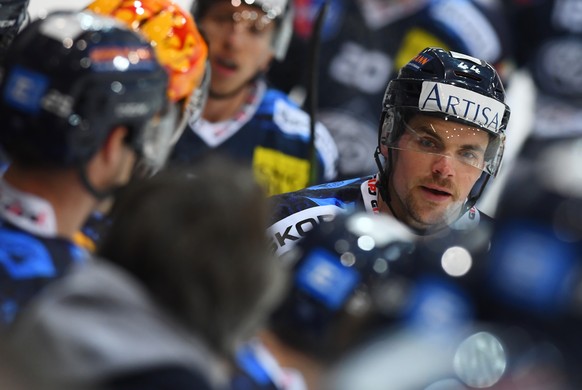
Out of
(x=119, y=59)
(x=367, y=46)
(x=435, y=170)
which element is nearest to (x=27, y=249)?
(x=119, y=59)

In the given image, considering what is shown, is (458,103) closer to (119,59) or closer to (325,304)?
(119,59)

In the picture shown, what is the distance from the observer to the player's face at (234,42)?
4.93m

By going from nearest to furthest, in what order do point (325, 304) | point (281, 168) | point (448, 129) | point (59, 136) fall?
point (325, 304), point (59, 136), point (448, 129), point (281, 168)

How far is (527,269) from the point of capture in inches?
69.1

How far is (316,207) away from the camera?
374 cm

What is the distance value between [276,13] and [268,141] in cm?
43

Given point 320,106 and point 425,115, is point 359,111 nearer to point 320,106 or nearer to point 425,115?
point 320,106

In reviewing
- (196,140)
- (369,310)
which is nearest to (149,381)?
(369,310)

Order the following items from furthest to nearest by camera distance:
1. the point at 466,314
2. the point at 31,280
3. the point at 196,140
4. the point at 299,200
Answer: the point at 196,140
the point at 299,200
the point at 31,280
the point at 466,314

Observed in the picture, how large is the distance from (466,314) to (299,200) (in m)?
1.91

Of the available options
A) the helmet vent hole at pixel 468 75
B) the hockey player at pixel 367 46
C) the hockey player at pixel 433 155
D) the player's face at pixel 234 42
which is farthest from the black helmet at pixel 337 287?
the hockey player at pixel 367 46

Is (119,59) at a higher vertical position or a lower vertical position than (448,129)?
higher

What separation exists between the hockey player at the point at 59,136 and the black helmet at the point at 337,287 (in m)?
0.62

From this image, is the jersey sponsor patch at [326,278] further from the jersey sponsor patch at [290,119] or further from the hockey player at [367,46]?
the hockey player at [367,46]
